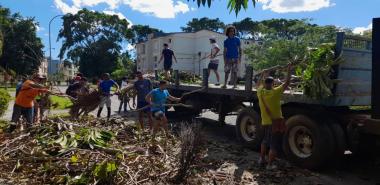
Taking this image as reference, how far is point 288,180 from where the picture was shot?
654 centimetres

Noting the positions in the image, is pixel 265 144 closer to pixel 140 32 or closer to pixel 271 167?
pixel 271 167

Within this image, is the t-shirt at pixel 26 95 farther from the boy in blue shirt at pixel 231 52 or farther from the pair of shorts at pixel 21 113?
the boy in blue shirt at pixel 231 52

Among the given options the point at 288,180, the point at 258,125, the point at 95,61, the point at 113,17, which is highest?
the point at 113,17

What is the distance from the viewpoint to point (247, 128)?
900 cm

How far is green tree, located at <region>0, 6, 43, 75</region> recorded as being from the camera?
5241 cm

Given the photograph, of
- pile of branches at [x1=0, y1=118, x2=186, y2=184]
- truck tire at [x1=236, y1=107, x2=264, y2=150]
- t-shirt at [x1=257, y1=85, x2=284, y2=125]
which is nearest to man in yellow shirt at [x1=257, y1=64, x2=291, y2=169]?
t-shirt at [x1=257, y1=85, x2=284, y2=125]

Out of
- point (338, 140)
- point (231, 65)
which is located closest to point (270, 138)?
point (338, 140)

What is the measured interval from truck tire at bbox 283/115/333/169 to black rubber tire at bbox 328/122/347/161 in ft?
0.27

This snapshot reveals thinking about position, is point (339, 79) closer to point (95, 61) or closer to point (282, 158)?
point (282, 158)

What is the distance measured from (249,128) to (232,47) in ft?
7.79

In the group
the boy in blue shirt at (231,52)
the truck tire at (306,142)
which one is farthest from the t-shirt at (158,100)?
the truck tire at (306,142)

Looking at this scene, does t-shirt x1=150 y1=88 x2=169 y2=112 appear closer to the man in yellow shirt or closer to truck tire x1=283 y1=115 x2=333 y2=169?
the man in yellow shirt

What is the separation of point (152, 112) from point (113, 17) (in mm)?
60448

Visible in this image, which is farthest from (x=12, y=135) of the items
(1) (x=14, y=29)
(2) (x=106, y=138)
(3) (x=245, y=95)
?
(1) (x=14, y=29)
